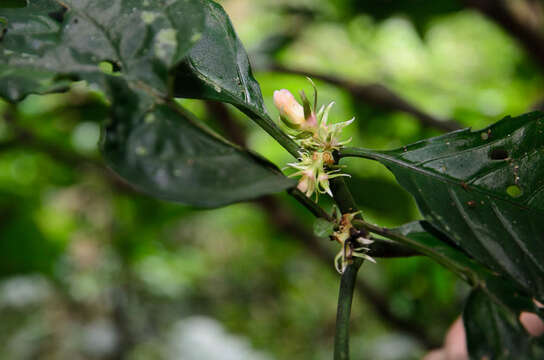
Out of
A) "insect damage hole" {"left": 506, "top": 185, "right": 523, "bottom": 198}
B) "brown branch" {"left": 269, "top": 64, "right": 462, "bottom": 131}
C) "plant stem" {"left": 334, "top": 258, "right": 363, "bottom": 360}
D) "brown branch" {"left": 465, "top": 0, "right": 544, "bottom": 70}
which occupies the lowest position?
"plant stem" {"left": 334, "top": 258, "right": 363, "bottom": 360}

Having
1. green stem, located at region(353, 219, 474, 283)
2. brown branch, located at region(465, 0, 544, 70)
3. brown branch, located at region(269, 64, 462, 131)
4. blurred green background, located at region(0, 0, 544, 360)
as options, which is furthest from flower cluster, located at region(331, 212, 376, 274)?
brown branch, located at region(465, 0, 544, 70)

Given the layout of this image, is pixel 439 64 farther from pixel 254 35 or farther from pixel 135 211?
pixel 135 211

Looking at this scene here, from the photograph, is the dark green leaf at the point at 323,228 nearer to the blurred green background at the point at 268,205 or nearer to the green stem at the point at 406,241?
the green stem at the point at 406,241

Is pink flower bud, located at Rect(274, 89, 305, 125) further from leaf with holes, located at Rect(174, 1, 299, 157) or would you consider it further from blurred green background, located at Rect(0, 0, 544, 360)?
blurred green background, located at Rect(0, 0, 544, 360)

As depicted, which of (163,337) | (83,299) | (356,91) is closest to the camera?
(356,91)

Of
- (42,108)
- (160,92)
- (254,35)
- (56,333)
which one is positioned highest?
(254,35)

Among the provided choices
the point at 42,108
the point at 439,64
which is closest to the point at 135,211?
the point at 42,108
